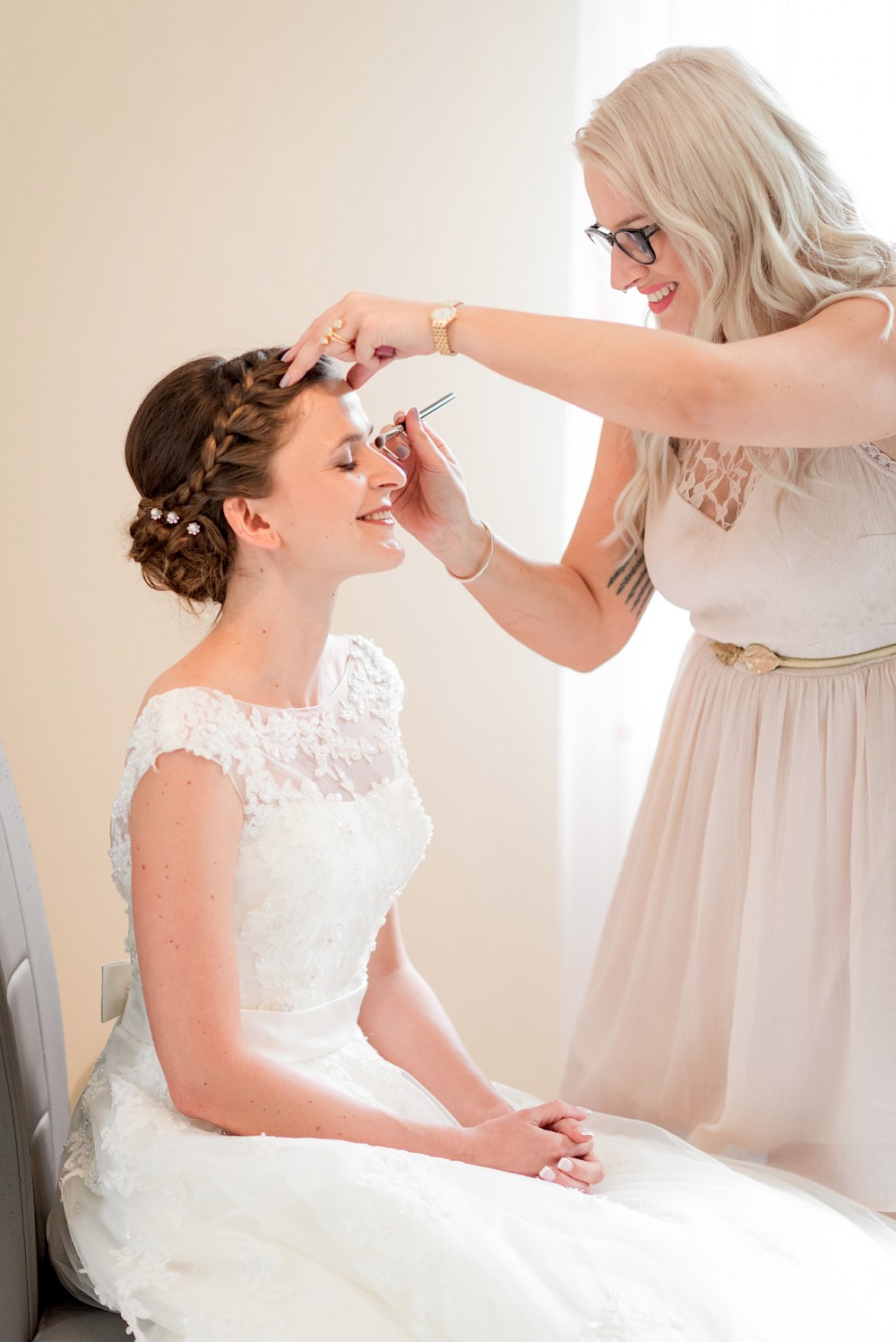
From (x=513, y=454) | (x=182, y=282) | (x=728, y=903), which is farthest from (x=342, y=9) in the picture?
(x=728, y=903)

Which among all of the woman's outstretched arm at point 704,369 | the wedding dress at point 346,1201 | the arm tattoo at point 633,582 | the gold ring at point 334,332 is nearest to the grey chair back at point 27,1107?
the wedding dress at point 346,1201

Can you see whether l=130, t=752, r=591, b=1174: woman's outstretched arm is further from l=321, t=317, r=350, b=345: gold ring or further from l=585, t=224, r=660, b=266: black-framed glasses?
l=585, t=224, r=660, b=266: black-framed glasses

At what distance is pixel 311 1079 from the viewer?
1336 millimetres

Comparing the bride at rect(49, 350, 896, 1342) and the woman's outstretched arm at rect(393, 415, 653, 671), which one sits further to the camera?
the woman's outstretched arm at rect(393, 415, 653, 671)

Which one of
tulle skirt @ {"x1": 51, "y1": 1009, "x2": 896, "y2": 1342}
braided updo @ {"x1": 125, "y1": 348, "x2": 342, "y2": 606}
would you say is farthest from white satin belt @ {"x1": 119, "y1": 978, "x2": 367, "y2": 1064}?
braided updo @ {"x1": 125, "y1": 348, "x2": 342, "y2": 606}

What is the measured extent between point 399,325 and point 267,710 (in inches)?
18.1

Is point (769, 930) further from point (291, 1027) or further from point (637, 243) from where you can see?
point (637, 243)

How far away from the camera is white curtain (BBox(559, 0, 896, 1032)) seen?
2.30 metres

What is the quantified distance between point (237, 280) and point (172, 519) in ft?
4.18

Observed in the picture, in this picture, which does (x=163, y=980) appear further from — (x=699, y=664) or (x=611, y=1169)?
(x=699, y=664)

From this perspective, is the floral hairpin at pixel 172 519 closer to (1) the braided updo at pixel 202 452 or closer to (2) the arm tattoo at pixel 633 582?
(1) the braided updo at pixel 202 452

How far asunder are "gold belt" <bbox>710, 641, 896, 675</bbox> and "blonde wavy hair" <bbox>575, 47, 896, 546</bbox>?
21cm

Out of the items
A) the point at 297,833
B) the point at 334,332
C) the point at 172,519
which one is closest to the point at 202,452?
the point at 172,519

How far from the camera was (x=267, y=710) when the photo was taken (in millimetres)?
1443
